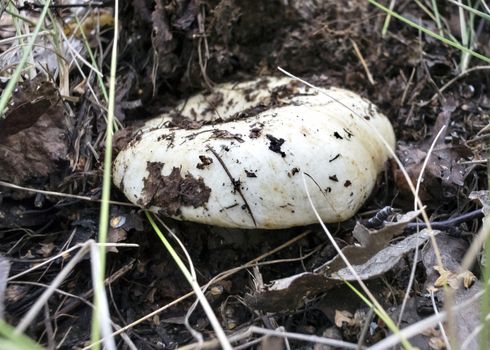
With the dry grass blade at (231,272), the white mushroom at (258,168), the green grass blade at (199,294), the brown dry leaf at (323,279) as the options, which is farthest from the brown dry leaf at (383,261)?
the green grass blade at (199,294)

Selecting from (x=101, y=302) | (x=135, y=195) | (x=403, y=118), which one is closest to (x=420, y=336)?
(x=101, y=302)

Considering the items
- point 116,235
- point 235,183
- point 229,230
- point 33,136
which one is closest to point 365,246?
point 235,183

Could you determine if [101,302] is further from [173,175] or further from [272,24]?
[272,24]

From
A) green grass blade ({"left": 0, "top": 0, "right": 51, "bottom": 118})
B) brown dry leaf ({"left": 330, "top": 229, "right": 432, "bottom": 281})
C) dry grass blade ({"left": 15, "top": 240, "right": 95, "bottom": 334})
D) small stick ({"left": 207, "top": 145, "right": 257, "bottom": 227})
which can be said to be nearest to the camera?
dry grass blade ({"left": 15, "top": 240, "right": 95, "bottom": 334})

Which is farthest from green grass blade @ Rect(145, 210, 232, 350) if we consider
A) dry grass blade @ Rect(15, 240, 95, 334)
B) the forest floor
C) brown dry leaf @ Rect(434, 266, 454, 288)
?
brown dry leaf @ Rect(434, 266, 454, 288)

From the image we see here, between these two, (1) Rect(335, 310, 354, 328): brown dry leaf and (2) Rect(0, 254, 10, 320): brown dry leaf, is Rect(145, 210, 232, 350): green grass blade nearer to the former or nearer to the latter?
(1) Rect(335, 310, 354, 328): brown dry leaf

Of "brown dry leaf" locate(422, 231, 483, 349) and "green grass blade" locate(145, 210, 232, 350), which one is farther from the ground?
"green grass blade" locate(145, 210, 232, 350)

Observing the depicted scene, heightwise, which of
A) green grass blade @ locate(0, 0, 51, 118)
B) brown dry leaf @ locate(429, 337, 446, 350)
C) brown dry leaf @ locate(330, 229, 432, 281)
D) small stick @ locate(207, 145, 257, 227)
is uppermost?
green grass blade @ locate(0, 0, 51, 118)

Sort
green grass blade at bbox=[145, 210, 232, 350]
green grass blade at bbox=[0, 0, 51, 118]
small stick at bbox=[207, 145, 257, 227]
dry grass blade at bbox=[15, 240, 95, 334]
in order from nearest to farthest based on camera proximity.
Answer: dry grass blade at bbox=[15, 240, 95, 334] → green grass blade at bbox=[145, 210, 232, 350] → green grass blade at bbox=[0, 0, 51, 118] → small stick at bbox=[207, 145, 257, 227]
